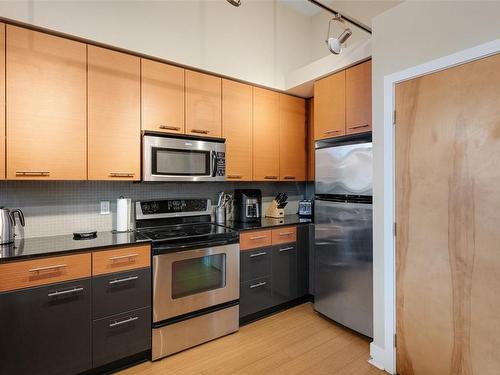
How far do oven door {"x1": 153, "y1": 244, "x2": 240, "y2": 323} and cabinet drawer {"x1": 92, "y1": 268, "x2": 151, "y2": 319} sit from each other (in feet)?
0.25

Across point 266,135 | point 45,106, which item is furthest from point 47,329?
point 266,135

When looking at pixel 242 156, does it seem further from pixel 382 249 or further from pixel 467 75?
pixel 467 75

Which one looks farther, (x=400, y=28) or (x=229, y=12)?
(x=229, y=12)

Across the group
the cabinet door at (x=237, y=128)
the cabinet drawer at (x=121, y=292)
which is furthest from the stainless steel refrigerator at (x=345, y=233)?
the cabinet drawer at (x=121, y=292)

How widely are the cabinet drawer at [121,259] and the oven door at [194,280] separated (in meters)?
0.09

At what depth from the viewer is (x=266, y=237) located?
9.14 feet

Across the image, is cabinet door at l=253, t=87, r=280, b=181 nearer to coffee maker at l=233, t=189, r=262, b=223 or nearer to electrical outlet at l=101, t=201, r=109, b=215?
coffee maker at l=233, t=189, r=262, b=223

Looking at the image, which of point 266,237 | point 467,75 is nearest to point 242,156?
point 266,237

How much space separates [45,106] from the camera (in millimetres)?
1957

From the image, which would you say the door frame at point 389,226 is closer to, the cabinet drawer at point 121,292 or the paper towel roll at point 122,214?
the cabinet drawer at point 121,292

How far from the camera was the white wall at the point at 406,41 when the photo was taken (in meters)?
1.62

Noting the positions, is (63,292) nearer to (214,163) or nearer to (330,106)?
(214,163)

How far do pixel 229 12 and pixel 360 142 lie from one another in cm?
192

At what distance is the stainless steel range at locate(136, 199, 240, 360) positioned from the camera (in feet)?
7.07
